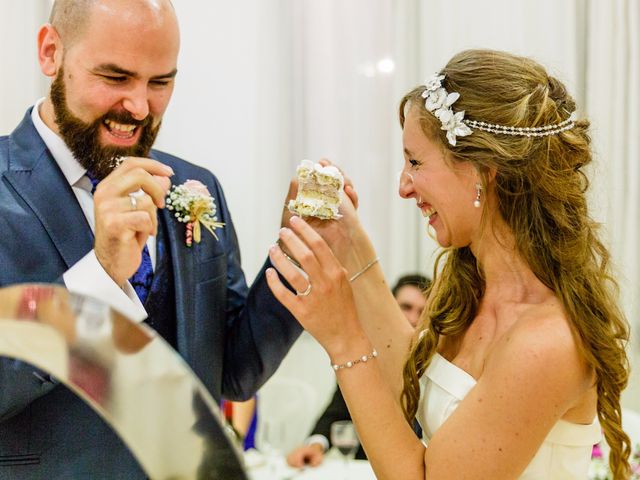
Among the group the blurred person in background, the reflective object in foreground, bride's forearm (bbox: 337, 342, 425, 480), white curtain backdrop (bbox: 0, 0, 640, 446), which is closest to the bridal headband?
bride's forearm (bbox: 337, 342, 425, 480)

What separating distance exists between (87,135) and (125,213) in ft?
1.49

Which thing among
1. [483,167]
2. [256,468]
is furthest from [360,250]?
[256,468]

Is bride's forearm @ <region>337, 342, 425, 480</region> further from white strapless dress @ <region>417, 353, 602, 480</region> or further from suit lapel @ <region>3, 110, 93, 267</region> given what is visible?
suit lapel @ <region>3, 110, 93, 267</region>

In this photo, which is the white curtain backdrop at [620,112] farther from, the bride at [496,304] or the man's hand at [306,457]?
the bride at [496,304]

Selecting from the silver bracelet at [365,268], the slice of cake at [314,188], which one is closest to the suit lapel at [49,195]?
the slice of cake at [314,188]

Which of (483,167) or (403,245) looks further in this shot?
(403,245)

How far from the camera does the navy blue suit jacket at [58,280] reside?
177 centimetres

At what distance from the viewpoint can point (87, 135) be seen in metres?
1.96

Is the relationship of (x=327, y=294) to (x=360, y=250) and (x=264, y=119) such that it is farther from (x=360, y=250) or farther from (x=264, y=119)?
(x=264, y=119)

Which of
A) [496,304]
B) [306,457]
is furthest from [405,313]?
[496,304]

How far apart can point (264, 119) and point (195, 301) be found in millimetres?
3196

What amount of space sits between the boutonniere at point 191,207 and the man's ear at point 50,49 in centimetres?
43

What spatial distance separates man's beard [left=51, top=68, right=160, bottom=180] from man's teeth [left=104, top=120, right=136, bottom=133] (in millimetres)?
10

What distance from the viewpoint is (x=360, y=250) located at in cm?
243
